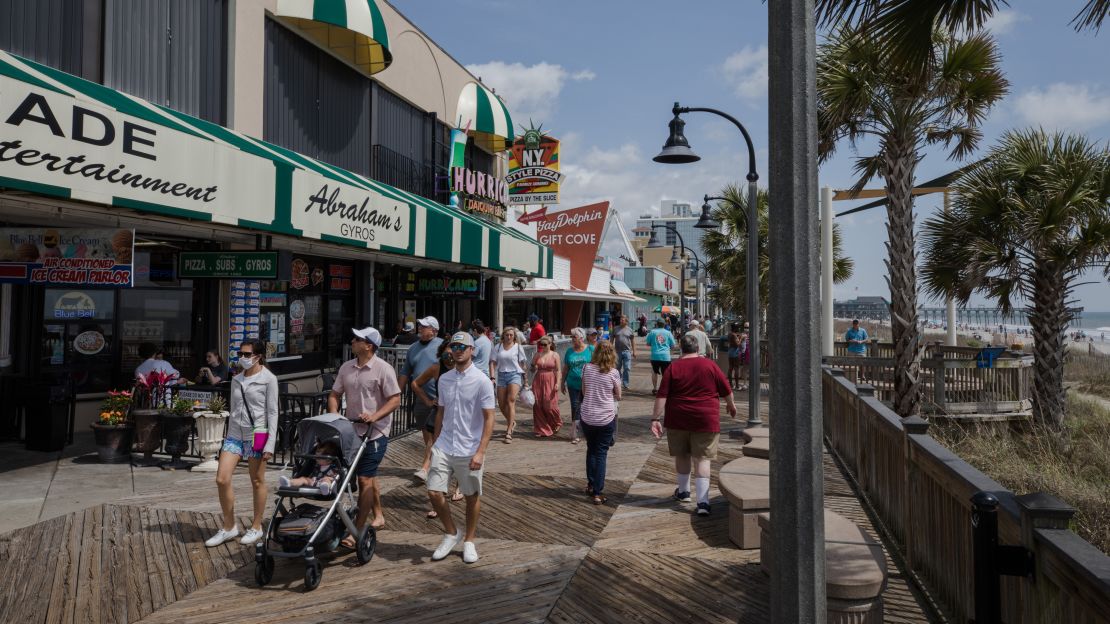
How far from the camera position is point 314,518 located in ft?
17.2

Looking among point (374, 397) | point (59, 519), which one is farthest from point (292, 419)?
point (374, 397)

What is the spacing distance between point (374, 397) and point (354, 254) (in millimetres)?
9333

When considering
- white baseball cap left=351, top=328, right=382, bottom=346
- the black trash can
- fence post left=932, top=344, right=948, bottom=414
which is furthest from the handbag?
fence post left=932, top=344, right=948, bottom=414

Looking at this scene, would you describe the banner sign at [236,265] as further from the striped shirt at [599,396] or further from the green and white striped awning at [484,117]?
the green and white striped awning at [484,117]

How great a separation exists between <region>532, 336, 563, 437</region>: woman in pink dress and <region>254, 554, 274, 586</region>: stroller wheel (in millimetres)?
5948

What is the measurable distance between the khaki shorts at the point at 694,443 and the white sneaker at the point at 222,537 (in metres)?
4.08

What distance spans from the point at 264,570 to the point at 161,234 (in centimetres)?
795

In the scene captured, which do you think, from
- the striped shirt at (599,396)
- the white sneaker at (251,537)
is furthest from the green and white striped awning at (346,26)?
the white sneaker at (251,537)

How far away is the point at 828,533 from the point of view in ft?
15.6

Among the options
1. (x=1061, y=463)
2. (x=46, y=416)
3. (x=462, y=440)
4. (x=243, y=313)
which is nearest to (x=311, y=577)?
(x=462, y=440)

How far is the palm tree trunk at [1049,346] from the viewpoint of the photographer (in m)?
11.9

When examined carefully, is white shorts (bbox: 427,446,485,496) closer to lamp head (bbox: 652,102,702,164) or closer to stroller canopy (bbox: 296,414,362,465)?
stroller canopy (bbox: 296,414,362,465)

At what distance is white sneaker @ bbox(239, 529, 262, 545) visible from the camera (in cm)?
587

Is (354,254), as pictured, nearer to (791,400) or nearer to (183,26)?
(183,26)
